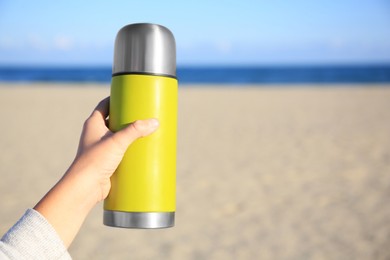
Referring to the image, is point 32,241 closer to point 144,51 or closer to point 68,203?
point 68,203

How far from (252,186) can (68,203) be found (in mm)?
3404

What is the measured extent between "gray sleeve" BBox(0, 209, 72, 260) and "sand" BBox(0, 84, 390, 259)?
2164 millimetres

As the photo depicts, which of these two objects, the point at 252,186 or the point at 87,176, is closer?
the point at 87,176

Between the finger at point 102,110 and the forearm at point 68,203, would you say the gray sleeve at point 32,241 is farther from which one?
the finger at point 102,110

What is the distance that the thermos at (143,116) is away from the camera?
85cm

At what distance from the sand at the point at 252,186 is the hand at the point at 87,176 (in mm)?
2087

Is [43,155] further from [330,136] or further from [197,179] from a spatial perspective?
[330,136]

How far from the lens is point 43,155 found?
5.34 metres

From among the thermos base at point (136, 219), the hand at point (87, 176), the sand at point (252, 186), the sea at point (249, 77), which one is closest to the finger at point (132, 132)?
the hand at point (87, 176)

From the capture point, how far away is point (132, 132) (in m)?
0.82

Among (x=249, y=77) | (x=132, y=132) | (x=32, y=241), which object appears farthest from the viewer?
(x=249, y=77)

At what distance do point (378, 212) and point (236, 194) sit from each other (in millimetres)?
1040

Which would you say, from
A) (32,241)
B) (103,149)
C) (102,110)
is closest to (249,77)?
(102,110)

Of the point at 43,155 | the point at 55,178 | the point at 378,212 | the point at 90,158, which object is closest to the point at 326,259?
the point at 378,212
